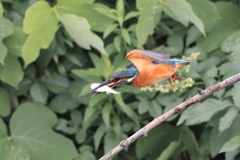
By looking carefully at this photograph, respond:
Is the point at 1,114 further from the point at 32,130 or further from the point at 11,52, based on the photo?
the point at 11,52

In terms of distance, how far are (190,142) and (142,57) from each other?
1.15 metres

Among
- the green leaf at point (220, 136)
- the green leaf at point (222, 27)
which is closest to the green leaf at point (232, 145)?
the green leaf at point (220, 136)

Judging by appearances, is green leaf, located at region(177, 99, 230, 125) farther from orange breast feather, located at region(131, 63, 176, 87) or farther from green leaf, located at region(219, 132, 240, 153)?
Answer: orange breast feather, located at region(131, 63, 176, 87)

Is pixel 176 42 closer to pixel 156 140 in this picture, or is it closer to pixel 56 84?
pixel 156 140

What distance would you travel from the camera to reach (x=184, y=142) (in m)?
1.70

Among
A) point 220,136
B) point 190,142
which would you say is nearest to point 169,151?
point 190,142

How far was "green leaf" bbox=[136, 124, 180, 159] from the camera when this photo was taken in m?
1.72

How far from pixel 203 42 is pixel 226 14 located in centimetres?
17

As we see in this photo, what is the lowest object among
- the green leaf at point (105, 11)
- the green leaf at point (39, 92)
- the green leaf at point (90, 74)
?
the green leaf at point (39, 92)

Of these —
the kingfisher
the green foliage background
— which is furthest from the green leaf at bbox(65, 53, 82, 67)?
the kingfisher

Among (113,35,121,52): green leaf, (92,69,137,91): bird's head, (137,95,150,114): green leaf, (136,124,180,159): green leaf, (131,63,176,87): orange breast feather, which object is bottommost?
(136,124,180,159): green leaf

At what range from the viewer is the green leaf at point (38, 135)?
1.52 m

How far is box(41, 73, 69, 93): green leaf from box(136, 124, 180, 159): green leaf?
44cm

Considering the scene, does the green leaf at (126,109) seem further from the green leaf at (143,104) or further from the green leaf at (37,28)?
the green leaf at (37,28)
